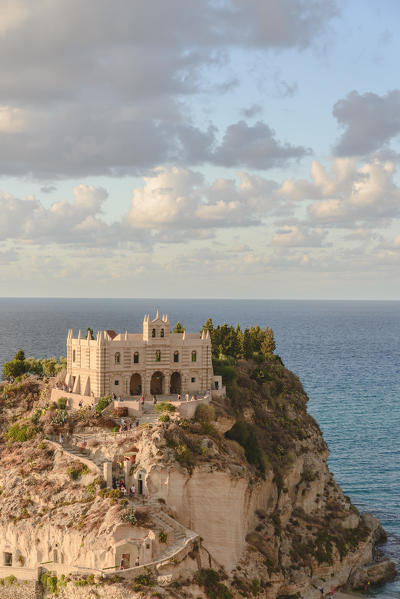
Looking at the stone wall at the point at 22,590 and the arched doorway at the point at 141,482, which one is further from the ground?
the arched doorway at the point at 141,482

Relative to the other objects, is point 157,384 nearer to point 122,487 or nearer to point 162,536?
point 122,487

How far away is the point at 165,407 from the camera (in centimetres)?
7756

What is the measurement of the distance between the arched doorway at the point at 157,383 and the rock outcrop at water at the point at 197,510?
27.9 feet

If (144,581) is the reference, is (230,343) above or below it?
above

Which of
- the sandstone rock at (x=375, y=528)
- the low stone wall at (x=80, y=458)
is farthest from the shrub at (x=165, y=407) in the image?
the sandstone rock at (x=375, y=528)

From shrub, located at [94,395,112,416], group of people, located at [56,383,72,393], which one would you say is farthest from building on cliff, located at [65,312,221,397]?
shrub, located at [94,395,112,416]

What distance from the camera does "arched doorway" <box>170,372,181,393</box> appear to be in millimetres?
88125

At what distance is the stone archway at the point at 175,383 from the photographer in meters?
88.1

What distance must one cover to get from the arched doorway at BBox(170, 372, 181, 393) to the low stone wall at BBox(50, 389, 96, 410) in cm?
1176

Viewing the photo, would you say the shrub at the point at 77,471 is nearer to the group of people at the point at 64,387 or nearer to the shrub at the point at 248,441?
the group of people at the point at 64,387

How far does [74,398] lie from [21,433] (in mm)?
7436

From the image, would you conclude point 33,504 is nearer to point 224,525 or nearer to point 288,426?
point 224,525

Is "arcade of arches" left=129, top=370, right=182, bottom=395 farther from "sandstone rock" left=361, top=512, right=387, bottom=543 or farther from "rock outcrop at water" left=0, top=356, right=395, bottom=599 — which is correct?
"sandstone rock" left=361, top=512, right=387, bottom=543

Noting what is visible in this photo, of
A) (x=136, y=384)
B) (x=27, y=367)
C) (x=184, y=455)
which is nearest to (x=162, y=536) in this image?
(x=184, y=455)
